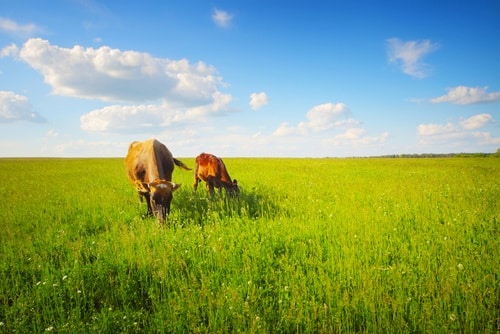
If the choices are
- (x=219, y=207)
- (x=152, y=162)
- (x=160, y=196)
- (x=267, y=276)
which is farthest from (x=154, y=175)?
(x=267, y=276)

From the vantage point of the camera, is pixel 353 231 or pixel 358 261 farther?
pixel 353 231

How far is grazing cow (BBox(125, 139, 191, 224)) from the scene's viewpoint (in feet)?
25.2

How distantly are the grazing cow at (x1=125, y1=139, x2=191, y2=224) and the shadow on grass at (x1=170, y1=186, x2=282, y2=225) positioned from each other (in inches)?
21.0

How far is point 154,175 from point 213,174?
Answer: 9.82 feet

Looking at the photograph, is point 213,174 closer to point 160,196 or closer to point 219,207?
point 219,207

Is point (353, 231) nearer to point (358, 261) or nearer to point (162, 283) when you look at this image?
point (358, 261)

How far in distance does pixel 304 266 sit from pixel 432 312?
1.97 m

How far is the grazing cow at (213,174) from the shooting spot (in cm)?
1095

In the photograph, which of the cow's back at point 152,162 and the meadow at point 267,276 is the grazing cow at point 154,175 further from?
the meadow at point 267,276

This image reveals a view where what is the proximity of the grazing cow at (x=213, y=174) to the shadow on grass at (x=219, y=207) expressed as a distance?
40 centimetres

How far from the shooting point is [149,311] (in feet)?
13.1

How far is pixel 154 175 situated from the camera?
878cm

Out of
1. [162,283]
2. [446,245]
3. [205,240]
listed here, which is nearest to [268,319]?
[162,283]

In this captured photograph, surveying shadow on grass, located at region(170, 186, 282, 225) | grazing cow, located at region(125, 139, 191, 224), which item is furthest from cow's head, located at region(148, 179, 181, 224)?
shadow on grass, located at region(170, 186, 282, 225)
